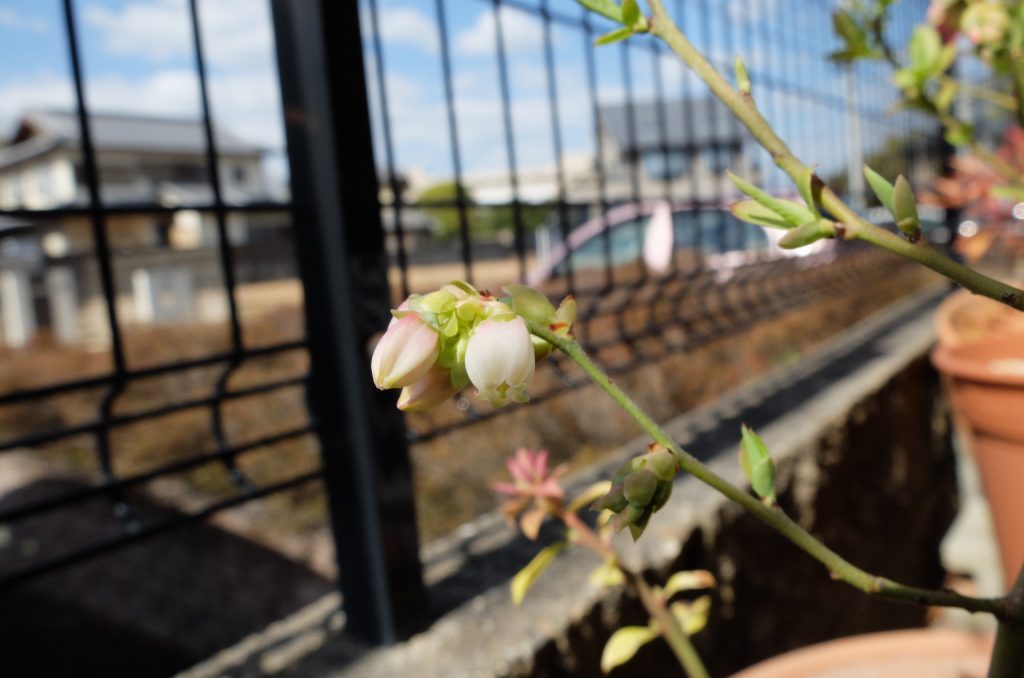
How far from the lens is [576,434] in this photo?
394 centimetres

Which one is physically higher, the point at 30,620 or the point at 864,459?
the point at 864,459

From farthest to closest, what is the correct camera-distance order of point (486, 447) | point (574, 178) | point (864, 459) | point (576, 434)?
point (576, 434) → point (486, 447) → point (574, 178) → point (864, 459)

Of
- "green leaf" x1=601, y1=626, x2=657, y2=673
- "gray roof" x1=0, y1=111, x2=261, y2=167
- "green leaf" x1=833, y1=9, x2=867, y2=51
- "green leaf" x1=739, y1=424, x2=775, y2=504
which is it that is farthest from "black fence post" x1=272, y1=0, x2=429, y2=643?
"gray roof" x1=0, y1=111, x2=261, y2=167

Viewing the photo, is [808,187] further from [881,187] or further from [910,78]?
[910,78]

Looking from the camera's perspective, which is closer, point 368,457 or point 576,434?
point 368,457

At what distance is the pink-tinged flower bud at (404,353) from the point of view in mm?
347

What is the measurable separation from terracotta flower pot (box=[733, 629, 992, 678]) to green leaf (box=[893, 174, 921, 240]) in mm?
666

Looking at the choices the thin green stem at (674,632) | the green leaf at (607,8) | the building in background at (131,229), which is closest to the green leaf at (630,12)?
the green leaf at (607,8)

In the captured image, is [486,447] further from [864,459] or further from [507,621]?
[507,621]

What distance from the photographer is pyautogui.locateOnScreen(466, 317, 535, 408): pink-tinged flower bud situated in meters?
0.34

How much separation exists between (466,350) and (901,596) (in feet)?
0.87

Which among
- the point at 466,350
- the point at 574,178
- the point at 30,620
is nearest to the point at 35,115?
the point at 30,620

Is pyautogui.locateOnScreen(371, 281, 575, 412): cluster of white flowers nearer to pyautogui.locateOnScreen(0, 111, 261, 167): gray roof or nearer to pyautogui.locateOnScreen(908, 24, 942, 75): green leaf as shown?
pyautogui.locateOnScreen(908, 24, 942, 75): green leaf

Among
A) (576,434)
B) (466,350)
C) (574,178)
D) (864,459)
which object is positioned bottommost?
(576,434)
